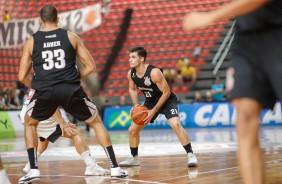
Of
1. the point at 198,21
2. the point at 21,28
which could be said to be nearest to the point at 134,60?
the point at 198,21

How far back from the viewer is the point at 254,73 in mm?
3047

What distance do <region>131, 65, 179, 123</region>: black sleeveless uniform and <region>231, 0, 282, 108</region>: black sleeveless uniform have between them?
4380mm

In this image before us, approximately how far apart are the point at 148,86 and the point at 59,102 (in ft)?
6.62

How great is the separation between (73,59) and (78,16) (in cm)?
1532

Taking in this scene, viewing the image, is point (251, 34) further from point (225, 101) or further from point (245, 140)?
point (225, 101)

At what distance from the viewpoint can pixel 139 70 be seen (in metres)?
7.60

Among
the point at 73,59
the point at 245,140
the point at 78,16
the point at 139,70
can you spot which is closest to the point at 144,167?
the point at 139,70

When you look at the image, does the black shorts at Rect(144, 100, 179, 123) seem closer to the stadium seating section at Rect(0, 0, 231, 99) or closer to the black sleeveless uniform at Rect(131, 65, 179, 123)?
the black sleeveless uniform at Rect(131, 65, 179, 123)

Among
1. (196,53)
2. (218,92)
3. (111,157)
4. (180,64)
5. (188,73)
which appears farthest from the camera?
(196,53)

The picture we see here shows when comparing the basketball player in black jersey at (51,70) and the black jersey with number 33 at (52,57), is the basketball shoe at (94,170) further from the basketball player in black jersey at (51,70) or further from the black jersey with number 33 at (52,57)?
the black jersey with number 33 at (52,57)

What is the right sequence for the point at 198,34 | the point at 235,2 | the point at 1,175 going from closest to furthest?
the point at 235,2, the point at 1,175, the point at 198,34

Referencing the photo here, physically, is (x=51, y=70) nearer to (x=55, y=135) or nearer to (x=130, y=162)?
(x=55, y=135)

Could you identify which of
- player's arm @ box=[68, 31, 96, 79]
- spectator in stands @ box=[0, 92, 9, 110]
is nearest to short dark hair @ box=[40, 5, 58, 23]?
player's arm @ box=[68, 31, 96, 79]

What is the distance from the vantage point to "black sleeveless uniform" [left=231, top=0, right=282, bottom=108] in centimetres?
301
